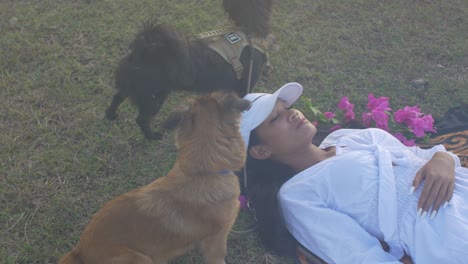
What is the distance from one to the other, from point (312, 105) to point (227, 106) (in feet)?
6.79

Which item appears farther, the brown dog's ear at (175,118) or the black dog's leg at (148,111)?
the black dog's leg at (148,111)

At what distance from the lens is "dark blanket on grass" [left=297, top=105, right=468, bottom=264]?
118 inches

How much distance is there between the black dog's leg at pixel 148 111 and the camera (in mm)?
3589

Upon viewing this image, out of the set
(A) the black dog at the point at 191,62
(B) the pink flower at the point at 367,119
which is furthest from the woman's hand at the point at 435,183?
(A) the black dog at the point at 191,62

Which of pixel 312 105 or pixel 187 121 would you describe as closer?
pixel 187 121

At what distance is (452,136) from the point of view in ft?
11.4

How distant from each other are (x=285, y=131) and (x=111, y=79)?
2.43 metres

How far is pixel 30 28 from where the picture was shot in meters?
4.99

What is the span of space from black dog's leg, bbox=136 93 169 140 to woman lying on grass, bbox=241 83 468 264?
102 cm

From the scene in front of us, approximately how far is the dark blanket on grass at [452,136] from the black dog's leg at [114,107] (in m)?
2.12

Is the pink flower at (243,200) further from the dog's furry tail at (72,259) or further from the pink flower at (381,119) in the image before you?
the pink flower at (381,119)

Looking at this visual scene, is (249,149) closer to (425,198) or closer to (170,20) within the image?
(425,198)

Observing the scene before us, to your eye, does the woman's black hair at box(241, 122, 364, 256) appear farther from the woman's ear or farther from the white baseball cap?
the white baseball cap

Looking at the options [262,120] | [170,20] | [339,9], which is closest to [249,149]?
[262,120]
